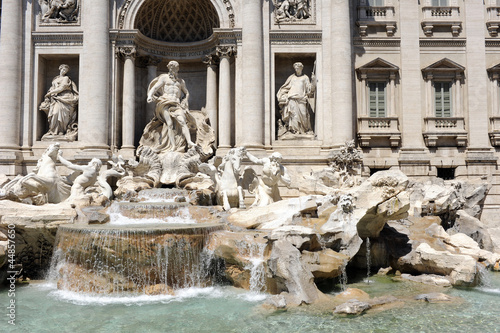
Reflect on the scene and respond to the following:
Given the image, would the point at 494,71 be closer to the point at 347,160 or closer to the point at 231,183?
the point at 347,160

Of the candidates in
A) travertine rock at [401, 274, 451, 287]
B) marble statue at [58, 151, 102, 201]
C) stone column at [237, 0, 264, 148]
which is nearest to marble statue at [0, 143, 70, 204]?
marble statue at [58, 151, 102, 201]

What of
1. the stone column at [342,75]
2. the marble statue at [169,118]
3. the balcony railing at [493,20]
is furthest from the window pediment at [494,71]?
Answer: the marble statue at [169,118]

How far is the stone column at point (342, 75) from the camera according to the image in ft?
56.9

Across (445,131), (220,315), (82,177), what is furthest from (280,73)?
(220,315)

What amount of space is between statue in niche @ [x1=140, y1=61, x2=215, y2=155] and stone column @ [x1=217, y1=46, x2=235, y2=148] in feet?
1.85

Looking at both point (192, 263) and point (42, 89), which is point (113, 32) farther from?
point (192, 263)

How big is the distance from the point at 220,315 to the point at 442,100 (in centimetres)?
1523

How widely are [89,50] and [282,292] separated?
1329 cm

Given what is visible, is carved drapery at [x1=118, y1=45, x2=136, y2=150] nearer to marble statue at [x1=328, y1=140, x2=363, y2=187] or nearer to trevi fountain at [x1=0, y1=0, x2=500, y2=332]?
trevi fountain at [x1=0, y1=0, x2=500, y2=332]

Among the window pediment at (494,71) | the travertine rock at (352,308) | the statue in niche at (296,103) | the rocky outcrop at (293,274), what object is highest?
the window pediment at (494,71)

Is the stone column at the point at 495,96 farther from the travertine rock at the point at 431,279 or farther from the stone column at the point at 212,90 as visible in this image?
the stone column at the point at 212,90

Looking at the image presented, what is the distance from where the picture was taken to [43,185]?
1366cm

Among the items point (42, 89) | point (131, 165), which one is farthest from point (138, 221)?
point (42, 89)

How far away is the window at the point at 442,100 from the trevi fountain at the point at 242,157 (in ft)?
0.21
